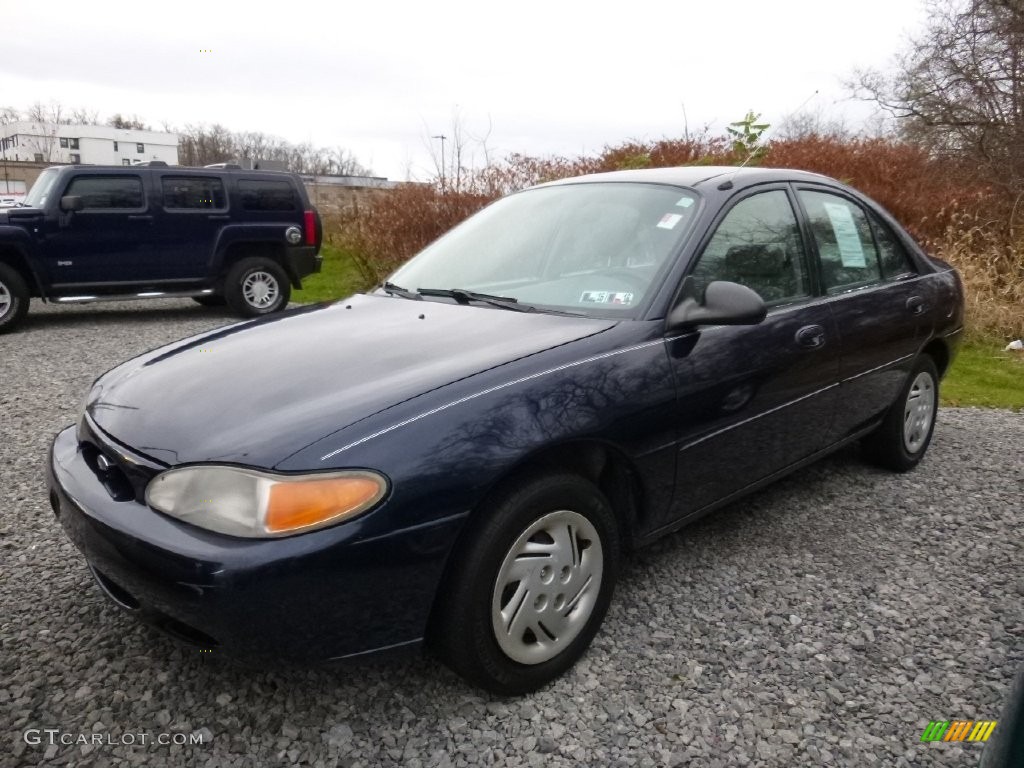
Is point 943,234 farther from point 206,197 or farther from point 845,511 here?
point 206,197

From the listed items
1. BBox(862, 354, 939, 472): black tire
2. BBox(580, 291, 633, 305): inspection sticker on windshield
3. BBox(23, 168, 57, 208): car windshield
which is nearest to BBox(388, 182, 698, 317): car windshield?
BBox(580, 291, 633, 305): inspection sticker on windshield

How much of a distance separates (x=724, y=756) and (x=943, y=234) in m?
9.54

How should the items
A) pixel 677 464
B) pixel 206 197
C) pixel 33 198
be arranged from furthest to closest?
1. pixel 206 197
2. pixel 33 198
3. pixel 677 464

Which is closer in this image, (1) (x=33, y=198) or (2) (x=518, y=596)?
(2) (x=518, y=596)

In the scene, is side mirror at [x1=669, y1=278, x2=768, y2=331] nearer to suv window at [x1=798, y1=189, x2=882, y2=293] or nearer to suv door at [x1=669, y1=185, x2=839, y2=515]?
suv door at [x1=669, y1=185, x2=839, y2=515]

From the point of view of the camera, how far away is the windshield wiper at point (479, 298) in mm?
2752

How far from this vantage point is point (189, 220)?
30.5ft

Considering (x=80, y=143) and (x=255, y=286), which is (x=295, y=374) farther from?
(x=80, y=143)

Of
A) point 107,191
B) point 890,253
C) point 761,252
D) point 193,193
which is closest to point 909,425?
point 890,253

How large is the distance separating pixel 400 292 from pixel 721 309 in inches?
53.8

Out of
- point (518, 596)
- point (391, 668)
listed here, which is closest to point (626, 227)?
point (518, 596)

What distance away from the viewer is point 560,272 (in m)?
2.93

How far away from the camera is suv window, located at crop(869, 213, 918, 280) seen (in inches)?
149

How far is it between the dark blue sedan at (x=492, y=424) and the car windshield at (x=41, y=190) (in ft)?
23.8
